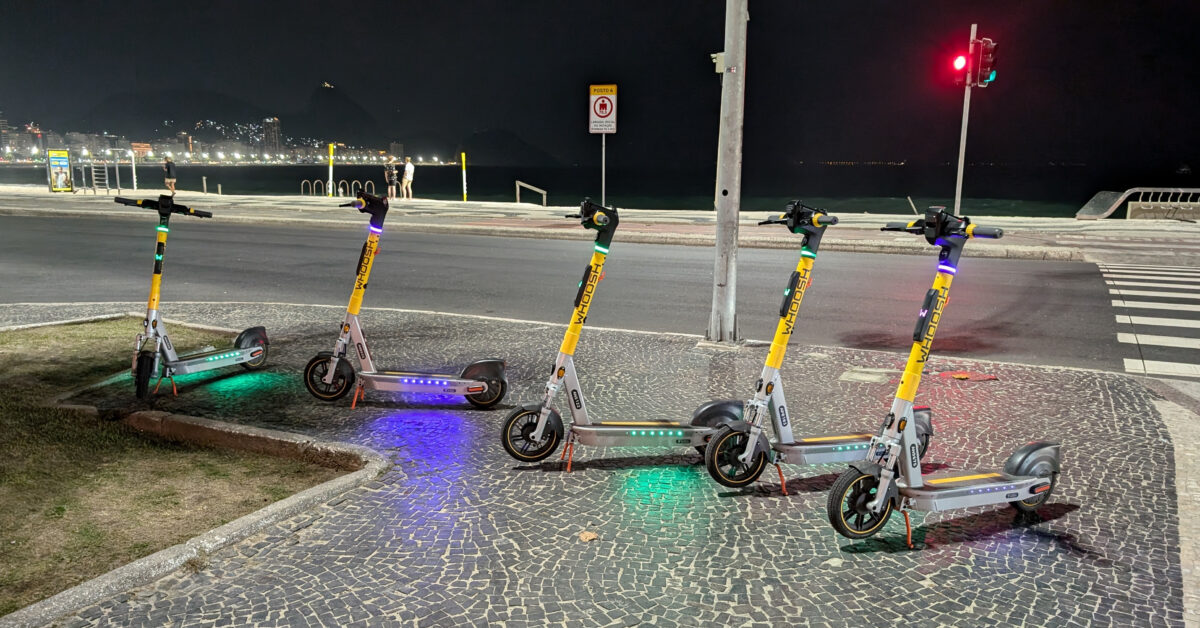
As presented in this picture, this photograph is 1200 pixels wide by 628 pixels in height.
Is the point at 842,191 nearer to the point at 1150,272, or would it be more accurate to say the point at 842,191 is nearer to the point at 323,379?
the point at 1150,272

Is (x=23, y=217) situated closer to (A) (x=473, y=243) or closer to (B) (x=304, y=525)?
(A) (x=473, y=243)

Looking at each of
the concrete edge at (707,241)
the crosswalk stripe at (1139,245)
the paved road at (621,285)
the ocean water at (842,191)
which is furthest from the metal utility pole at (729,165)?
the ocean water at (842,191)

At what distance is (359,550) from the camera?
3.83 m

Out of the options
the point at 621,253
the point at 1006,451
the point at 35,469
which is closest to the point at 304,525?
the point at 35,469

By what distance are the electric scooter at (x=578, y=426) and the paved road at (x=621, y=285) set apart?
4.25 meters

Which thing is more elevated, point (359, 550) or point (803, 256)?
point (803, 256)

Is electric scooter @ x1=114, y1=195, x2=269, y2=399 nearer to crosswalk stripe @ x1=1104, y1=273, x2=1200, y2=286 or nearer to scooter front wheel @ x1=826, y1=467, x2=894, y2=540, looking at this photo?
scooter front wheel @ x1=826, y1=467, x2=894, y2=540

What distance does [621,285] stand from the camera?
41.2 feet

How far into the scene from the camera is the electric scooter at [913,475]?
3.82 m

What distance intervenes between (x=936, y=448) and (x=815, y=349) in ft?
9.26

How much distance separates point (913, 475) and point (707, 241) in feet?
49.2

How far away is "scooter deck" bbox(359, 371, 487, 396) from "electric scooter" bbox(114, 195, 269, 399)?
144 centimetres

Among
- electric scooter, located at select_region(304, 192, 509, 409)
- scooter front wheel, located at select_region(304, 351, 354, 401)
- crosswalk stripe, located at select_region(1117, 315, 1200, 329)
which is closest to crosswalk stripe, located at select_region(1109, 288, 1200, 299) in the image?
crosswalk stripe, located at select_region(1117, 315, 1200, 329)

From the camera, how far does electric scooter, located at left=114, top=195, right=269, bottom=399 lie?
6.08 meters
